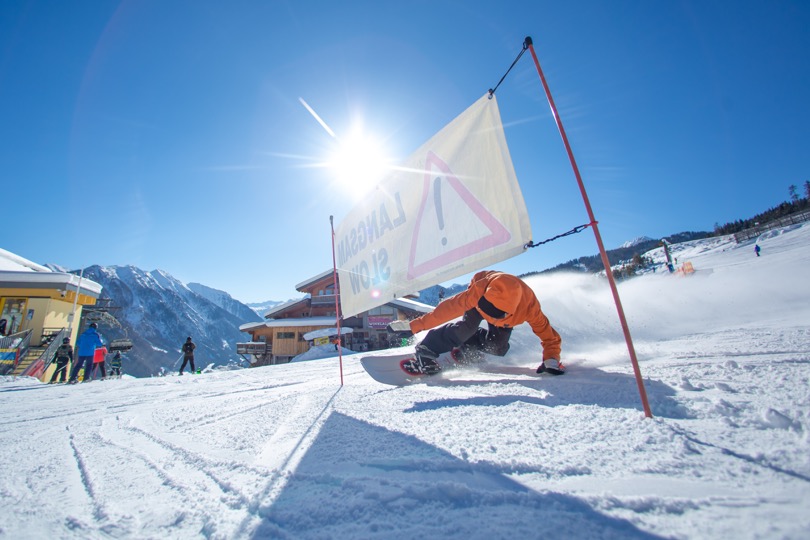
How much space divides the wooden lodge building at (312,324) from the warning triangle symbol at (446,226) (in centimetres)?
1856

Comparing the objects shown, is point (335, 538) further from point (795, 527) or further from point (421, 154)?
point (421, 154)

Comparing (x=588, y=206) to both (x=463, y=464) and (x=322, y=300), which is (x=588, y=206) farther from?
(x=322, y=300)

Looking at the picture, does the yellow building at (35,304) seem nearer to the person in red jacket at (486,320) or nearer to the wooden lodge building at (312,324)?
the wooden lodge building at (312,324)

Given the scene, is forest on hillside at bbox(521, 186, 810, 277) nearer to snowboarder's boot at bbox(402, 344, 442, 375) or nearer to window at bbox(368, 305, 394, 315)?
snowboarder's boot at bbox(402, 344, 442, 375)

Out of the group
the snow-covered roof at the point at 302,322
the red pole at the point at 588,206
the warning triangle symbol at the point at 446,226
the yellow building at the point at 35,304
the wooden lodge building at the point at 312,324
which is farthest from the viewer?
the wooden lodge building at the point at 312,324

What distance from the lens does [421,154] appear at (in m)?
3.29

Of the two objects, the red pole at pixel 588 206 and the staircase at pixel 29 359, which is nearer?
the red pole at pixel 588 206

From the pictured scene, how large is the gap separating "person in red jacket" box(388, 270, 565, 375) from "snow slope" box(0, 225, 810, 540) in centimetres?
50

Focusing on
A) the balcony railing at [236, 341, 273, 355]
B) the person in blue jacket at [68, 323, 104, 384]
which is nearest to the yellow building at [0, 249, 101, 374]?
the balcony railing at [236, 341, 273, 355]

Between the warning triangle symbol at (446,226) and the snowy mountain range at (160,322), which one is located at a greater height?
the snowy mountain range at (160,322)

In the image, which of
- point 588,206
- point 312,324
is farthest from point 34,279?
point 588,206

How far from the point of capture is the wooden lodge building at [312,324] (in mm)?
22266

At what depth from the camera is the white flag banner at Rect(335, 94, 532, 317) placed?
2.36 m

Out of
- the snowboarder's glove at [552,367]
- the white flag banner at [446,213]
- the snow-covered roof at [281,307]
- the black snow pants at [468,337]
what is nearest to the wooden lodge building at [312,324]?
the snow-covered roof at [281,307]
